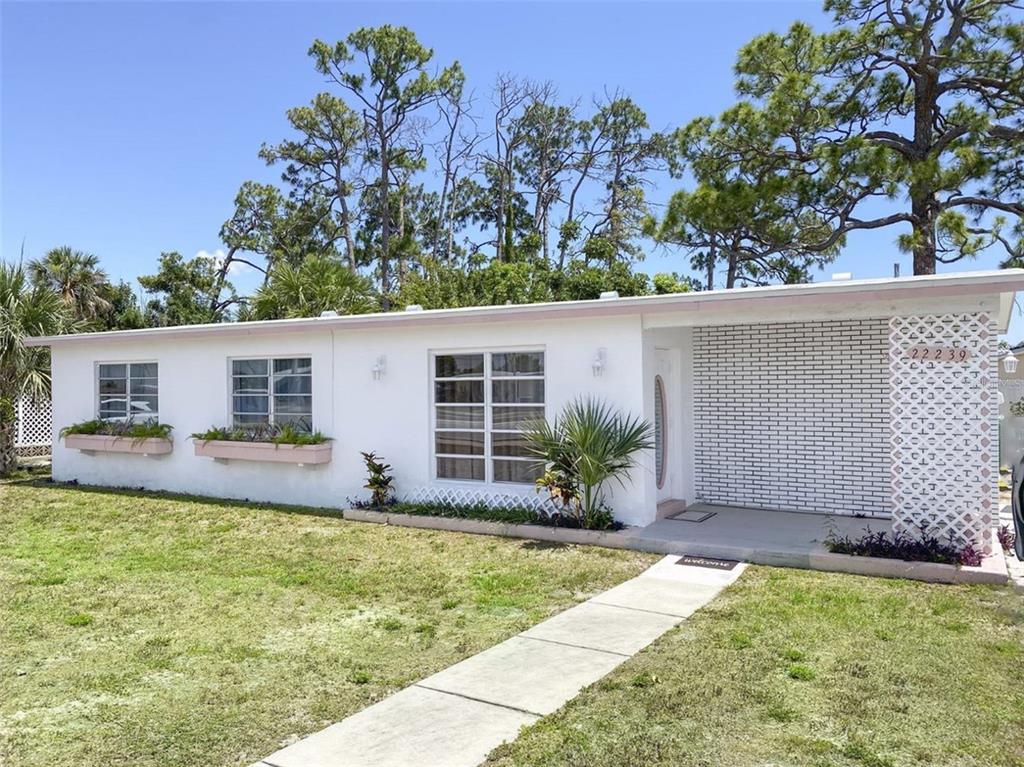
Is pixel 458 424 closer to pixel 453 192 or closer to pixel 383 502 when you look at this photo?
pixel 383 502

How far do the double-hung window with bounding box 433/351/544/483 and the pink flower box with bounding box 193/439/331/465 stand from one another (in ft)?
6.21

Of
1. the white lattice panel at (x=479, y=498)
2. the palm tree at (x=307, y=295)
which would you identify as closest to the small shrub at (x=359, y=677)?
the white lattice panel at (x=479, y=498)

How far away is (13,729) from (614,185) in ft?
104

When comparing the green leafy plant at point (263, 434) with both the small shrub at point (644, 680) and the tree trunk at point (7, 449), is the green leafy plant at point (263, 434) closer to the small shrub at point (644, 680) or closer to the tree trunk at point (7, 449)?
the tree trunk at point (7, 449)

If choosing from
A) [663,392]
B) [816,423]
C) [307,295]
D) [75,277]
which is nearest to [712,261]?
[307,295]

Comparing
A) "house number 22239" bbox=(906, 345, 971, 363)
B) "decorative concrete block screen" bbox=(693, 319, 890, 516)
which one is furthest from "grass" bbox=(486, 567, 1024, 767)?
"decorative concrete block screen" bbox=(693, 319, 890, 516)

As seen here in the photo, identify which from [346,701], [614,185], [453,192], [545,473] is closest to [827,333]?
[545,473]

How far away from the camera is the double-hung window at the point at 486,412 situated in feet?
31.3

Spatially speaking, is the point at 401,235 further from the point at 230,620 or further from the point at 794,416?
the point at 230,620

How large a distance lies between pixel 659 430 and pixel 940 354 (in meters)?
3.60

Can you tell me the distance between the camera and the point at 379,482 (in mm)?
10289

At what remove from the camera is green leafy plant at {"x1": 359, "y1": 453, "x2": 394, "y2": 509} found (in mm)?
10297

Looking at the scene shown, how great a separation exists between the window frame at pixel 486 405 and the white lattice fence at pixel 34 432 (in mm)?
13735

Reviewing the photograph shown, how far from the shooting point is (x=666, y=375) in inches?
397
